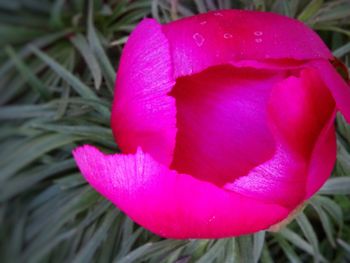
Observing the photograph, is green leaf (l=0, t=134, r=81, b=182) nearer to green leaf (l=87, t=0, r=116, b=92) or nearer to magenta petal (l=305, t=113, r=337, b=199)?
green leaf (l=87, t=0, r=116, b=92)

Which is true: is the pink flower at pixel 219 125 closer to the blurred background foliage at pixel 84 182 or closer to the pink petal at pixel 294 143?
the pink petal at pixel 294 143

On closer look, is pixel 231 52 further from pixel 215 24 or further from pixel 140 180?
pixel 140 180

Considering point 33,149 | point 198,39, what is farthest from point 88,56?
point 198,39

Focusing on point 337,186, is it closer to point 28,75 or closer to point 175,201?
point 175,201

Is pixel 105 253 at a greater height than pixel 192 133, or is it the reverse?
pixel 192 133

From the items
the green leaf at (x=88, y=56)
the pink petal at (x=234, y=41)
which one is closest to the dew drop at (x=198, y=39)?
the pink petal at (x=234, y=41)

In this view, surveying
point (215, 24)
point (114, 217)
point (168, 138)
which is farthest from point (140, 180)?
point (114, 217)

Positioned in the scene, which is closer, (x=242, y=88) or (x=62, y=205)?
(x=242, y=88)

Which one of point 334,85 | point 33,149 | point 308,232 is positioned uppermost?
point 334,85
